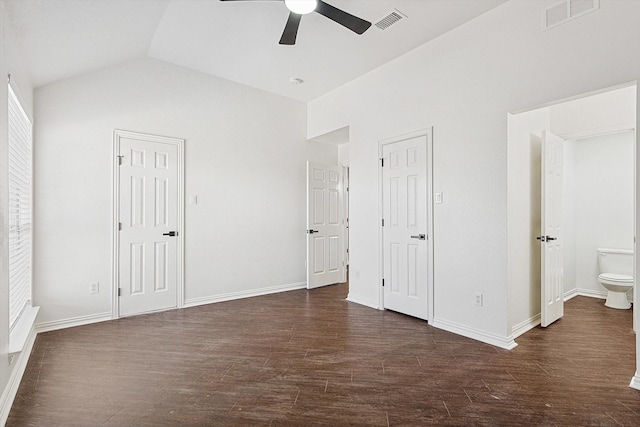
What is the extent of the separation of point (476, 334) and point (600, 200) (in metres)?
3.25

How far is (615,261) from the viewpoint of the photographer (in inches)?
174

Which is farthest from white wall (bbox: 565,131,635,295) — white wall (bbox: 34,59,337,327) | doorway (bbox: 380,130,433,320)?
white wall (bbox: 34,59,337,327)

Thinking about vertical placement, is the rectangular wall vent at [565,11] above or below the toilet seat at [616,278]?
above

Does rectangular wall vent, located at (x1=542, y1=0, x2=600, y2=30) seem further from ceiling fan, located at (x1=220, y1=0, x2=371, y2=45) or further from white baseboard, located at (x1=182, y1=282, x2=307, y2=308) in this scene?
white baseboard, located at (x1=182, y1=282, x2=307, y2=308)

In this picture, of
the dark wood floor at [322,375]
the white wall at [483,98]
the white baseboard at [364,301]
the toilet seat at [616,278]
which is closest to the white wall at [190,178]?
the dark wood floor at [322,375]

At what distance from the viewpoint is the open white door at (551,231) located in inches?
132

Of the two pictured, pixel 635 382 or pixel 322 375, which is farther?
pixel 322 375

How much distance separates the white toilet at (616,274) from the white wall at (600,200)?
0.17 meters

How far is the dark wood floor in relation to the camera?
1957 mm

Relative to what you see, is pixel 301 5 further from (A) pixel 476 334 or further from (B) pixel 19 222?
(A) pixel 476 334

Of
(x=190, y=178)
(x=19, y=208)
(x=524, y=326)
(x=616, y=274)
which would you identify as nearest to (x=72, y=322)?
(x=19, y=208)

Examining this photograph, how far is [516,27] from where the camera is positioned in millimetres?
2846

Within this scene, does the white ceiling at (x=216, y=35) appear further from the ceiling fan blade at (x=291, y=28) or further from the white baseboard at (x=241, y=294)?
the white baseboard at (x=241, y=294)

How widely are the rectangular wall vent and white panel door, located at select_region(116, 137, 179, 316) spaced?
4.10m
